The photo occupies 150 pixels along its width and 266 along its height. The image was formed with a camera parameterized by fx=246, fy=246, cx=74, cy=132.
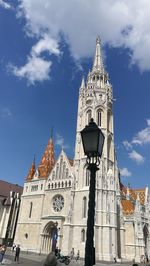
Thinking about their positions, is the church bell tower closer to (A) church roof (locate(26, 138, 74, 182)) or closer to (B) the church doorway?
(B) the church doorway

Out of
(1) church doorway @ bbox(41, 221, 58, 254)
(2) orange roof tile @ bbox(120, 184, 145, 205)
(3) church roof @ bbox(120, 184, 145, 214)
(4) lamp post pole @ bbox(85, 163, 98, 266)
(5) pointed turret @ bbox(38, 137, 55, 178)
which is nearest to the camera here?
(4) lamp post pole @ bbox(85, 163, 98, 266)

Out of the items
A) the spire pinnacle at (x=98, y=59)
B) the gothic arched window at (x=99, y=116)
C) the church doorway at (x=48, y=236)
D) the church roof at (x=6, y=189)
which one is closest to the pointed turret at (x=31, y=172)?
the church roof at (x=6, y=189)

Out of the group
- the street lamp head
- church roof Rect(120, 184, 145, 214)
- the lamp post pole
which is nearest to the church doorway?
church roof Rect(120, 184, 145, 214)

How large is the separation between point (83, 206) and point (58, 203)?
512 centimetres

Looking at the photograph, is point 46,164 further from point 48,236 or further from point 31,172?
point 48,236

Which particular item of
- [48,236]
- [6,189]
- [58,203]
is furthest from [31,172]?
[48,236]

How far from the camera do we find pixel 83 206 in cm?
3725

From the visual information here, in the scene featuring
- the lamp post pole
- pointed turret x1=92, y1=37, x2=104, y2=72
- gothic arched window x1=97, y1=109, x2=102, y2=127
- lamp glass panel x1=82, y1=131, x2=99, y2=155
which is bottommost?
the lamp post pole

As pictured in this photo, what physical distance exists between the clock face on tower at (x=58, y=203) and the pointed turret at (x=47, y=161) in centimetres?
582

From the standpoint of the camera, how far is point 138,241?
120 feet

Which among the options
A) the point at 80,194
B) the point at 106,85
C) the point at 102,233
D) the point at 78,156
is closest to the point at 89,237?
the point at 102,233

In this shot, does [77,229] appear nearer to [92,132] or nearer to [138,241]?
[138,241]

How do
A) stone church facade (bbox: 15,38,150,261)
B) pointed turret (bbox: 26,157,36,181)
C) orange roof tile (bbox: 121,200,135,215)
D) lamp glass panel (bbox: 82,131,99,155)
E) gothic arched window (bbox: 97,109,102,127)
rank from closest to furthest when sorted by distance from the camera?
1. lamp glass panel (bbox: 82,131,99,155)
2. stone church facade (bbox: 15,38,150,261)
3. orange roof tile (bbox: 121,200,135,215)
4. gothic arched window (bbox: 97,109,102,127)
5. pointed turret (bbox: 26,157,36,181)

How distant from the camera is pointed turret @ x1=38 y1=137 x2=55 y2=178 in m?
46.4
